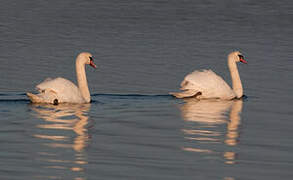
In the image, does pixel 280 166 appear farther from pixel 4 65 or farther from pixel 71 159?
pixel 4 65

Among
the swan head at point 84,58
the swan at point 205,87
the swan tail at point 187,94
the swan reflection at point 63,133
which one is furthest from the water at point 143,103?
the swan head at point 84,58

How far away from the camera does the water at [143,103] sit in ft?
33.6

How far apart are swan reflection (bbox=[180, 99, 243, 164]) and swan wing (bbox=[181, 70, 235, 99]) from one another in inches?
9.2

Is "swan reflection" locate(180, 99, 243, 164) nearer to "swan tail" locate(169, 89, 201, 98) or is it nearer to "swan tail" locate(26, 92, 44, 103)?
"swan tail" locate(169, 89, 201, 98)

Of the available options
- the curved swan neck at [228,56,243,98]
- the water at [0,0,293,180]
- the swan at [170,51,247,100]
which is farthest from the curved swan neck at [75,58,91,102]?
the curved swan neck at [228,56,243,98]

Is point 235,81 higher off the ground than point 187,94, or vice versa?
point 235,81

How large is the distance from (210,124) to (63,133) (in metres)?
2.64

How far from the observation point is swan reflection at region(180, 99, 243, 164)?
453 inches

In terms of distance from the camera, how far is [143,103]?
53.2ft

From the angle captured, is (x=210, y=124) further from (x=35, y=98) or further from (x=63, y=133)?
(x=35, y=98)

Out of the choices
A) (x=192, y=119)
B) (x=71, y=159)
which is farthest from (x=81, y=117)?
(x=71, y=159)

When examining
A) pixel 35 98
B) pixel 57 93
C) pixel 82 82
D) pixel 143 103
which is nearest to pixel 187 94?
pixel 143 103

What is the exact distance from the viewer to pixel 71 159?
10312 mm

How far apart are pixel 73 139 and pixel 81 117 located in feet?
8.44
